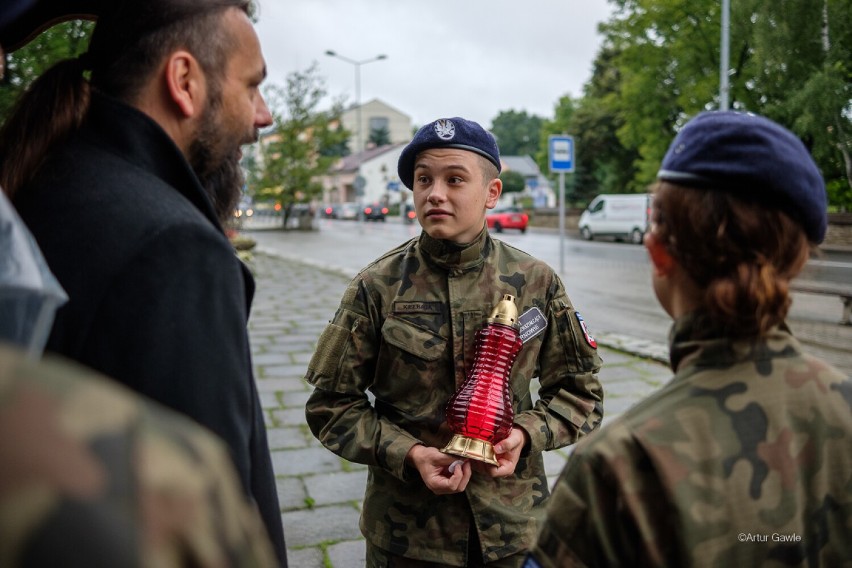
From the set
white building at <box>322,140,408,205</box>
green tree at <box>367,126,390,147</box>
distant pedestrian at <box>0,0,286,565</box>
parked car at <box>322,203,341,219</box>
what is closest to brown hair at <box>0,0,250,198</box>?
distant pedestrian at <box>0,0,286,565</box>

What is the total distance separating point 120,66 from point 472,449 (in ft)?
3.64

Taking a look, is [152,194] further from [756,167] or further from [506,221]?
[506,221]

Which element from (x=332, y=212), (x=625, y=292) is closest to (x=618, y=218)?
(x=625, y=292)

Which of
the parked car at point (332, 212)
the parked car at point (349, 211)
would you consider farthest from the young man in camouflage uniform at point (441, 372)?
the parked car at point (332, 212)

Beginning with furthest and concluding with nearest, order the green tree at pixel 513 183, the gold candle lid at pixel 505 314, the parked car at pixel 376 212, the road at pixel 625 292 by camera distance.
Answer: the green tree at pixel 513 183 < the parked car at pixel 376 212 < the road at pixel 625 292 < the gold candle lid at pixel 505 314

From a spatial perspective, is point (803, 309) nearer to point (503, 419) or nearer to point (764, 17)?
point (503, 419)

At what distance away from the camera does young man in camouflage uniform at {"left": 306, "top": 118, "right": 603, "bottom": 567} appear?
2.08 m

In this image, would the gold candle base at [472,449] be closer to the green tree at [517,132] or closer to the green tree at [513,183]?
the green tree at [513,183]

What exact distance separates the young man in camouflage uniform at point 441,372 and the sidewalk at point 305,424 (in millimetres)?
1336

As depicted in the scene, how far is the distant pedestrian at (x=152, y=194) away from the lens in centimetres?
114

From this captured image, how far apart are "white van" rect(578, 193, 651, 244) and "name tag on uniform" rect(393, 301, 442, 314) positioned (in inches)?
1008

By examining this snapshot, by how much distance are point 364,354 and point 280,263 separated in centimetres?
1673

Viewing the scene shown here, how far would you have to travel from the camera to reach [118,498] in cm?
47

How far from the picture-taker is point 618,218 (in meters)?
28.3
